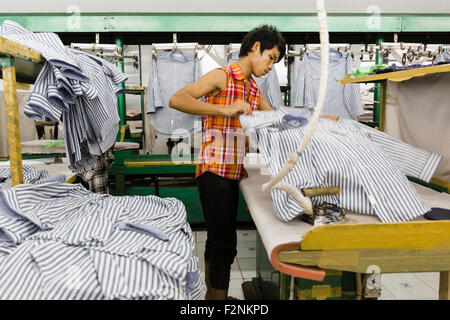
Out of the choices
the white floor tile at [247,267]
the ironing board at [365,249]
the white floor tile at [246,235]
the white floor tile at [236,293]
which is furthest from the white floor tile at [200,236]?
the ironing board at [365,249]

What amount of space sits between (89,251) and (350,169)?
0.82 m

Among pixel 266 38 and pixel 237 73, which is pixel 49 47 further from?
pixel 266 38

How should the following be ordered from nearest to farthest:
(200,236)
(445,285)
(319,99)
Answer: (319,99) < (445,285) < (200,236)

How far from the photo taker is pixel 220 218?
1.75m

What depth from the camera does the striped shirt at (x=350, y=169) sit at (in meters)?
1.10

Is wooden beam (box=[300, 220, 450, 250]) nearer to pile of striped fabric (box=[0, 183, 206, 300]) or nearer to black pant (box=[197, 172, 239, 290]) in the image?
pile of striped fabric (box=[0, 183, 206, 300])

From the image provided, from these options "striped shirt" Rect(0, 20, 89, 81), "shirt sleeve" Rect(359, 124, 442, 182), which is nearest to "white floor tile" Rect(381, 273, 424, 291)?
"shirt sleeve" Rect(359, 124, 442, 182)

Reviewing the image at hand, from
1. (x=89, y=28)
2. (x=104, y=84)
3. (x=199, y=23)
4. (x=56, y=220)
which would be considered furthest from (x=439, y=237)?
(x=89, y=28)

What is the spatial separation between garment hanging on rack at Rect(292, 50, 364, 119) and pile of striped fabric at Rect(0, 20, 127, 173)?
2.86 m

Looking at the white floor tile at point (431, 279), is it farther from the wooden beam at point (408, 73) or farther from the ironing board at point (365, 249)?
the ironing board at point (365, 249)

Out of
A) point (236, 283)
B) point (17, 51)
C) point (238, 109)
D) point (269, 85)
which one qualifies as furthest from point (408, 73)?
point (269, 85)

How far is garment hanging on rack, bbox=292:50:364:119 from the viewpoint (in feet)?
13.7

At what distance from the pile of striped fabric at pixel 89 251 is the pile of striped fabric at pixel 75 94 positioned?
1.01 ft

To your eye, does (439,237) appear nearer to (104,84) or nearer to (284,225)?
(284,225)
